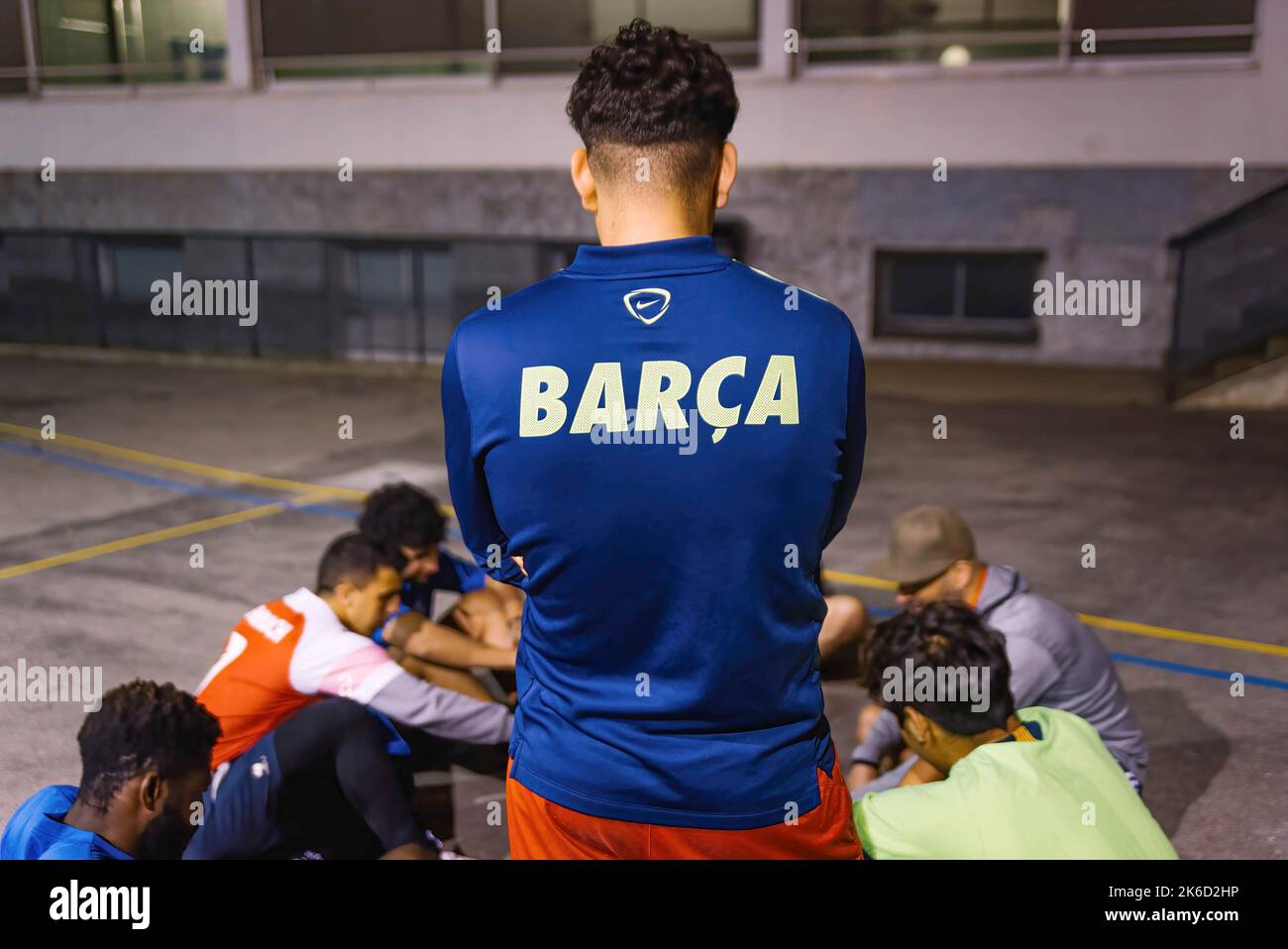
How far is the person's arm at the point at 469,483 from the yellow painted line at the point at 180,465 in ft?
26.3

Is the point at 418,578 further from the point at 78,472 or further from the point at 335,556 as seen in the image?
the point at 78,472

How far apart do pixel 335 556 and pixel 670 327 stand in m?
3.09

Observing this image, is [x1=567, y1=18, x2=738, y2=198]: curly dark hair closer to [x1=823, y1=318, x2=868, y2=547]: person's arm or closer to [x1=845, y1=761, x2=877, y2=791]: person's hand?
[x1=823, y1=318, x2=868, y2=547]: person's arm

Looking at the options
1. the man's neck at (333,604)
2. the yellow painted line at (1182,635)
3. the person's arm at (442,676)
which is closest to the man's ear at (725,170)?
the man's neck at (333,604)

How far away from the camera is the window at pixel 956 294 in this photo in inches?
620

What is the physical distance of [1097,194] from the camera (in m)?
14.9

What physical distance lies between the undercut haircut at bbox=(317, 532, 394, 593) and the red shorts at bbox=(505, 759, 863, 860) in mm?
2655

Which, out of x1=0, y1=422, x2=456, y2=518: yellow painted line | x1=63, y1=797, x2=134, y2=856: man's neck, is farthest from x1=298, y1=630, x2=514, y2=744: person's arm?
x1=0, y1=422, x2=456, y2=518: yellow painted line

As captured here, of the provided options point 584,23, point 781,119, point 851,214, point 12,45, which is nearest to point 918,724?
point 851,214

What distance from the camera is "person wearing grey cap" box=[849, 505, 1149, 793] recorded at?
4.05m

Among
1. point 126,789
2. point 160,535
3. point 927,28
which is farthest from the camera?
point 927,28

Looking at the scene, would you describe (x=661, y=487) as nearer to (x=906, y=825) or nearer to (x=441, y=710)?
(x=906, y=825)

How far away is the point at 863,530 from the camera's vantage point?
8.84 meters

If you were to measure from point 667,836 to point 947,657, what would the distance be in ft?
5.32
